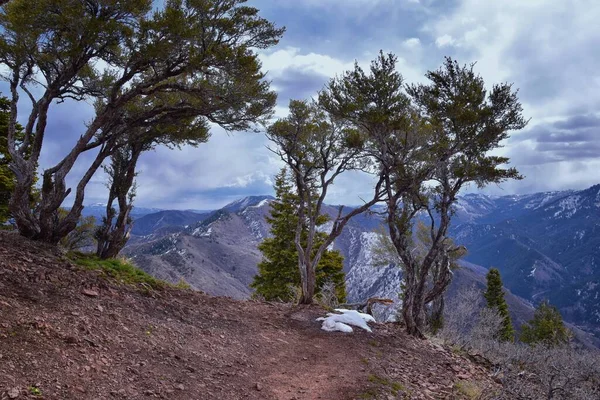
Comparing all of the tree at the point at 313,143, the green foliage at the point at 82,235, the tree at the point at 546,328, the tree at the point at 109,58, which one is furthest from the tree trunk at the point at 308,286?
the tree at the point at 546,328

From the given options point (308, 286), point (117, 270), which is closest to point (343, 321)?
point (308, 286)

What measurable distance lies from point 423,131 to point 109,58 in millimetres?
9948

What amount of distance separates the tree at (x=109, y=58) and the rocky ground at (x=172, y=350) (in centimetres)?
144

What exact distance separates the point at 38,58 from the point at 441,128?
12.5m

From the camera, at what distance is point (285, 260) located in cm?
2742

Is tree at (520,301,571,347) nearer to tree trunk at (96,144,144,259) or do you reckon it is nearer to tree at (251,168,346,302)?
tree at (251,168,346,302)

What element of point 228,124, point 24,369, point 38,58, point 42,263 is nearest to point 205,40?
point 228,124

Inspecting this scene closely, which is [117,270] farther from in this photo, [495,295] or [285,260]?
[495,295]

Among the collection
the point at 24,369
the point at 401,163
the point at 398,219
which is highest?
the point at 401,163

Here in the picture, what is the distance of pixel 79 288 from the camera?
27.0 ft

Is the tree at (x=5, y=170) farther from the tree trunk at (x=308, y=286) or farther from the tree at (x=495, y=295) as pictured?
the tree at (x=495, y=295)

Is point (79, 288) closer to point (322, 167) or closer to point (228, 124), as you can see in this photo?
point (228, 124)

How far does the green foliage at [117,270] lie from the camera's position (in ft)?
34.4

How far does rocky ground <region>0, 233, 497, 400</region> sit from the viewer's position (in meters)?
5.44
